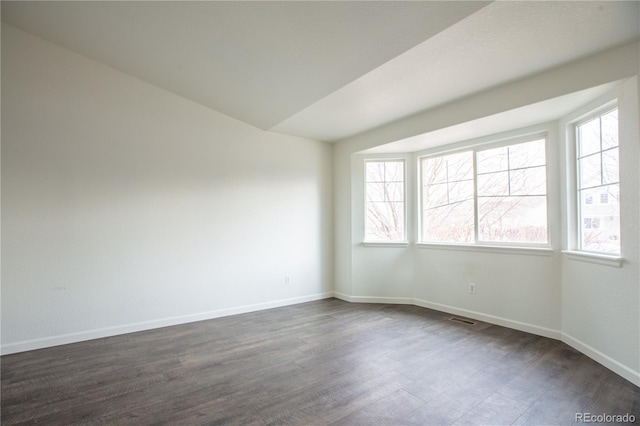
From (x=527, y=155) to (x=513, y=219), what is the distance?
30.0 inches

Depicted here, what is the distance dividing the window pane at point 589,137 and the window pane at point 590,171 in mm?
66

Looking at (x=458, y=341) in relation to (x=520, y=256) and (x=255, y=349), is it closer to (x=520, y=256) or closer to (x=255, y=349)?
(x=520, y=256)

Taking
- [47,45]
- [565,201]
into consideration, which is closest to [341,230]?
[565,201]

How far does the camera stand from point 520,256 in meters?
3.57

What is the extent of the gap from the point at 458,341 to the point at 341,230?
2400mm

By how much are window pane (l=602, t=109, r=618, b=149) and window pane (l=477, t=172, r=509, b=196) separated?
3.49ft

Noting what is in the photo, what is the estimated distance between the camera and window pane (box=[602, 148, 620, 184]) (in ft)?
8.77

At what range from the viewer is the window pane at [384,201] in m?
4.84

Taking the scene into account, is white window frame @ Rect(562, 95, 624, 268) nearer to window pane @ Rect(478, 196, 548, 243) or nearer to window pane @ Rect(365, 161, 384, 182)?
window pane @ Rect(478, 196, 548, 243)

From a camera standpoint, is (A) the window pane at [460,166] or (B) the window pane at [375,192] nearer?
(A) the window pane at [460,166]

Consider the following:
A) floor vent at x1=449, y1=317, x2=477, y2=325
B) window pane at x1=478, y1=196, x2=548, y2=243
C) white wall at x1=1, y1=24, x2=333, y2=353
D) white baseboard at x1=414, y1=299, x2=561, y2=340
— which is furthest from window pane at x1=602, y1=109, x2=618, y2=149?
white wall at x1=1, y1=24, x2=333, y2=353

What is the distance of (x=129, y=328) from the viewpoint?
3.55 m

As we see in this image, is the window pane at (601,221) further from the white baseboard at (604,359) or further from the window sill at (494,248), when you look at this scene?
the white baseboard at (604,359)

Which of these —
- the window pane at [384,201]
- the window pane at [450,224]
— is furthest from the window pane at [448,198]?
the window pane at [384,201]
